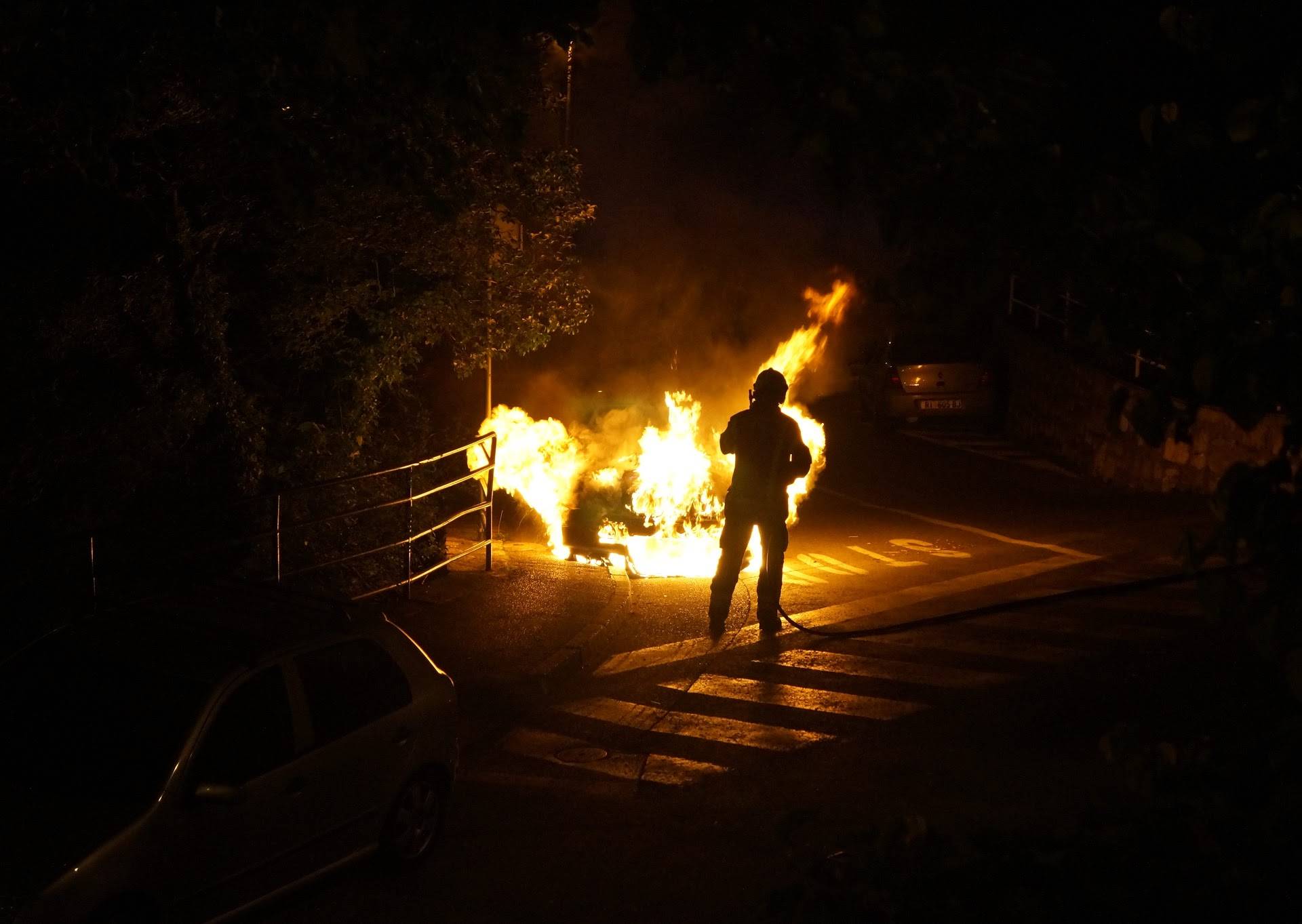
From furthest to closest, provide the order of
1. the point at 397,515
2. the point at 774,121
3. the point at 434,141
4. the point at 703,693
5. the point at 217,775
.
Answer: the point at 397,515 → the point at 703,693 → the point at 434,141 → the point at 217,775 → the point at 774,121

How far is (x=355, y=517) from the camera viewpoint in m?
11.3

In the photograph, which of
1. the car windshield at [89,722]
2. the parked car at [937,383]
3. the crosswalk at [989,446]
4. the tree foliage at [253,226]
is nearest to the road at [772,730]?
the car windshield at [89,722]

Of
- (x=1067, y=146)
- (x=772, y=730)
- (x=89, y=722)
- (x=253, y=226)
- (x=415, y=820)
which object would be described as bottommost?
(x=772, y=730)

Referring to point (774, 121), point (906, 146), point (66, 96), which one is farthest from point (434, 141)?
point (906, 146)

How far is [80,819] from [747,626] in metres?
6.89

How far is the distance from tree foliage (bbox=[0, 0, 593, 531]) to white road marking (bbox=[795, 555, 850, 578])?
3.69 metres

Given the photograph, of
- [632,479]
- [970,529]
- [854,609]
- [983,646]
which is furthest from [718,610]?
[970,529]

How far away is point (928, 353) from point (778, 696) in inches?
646

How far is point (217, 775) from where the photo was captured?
193 inches

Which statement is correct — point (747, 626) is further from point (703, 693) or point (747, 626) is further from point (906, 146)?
point (906, 146)

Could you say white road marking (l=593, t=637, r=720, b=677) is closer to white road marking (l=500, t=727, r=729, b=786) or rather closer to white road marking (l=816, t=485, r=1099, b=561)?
white road marking (l=500, t=727, r=729, b=786)

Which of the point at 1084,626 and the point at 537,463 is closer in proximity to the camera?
the point at 1084,626

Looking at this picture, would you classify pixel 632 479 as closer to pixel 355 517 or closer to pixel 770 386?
pixel 355 517

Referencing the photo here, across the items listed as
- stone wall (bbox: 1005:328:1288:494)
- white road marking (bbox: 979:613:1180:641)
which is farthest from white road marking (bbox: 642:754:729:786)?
stone wall (bbox: 1005:328:1288:494)
